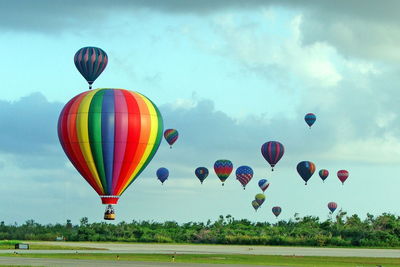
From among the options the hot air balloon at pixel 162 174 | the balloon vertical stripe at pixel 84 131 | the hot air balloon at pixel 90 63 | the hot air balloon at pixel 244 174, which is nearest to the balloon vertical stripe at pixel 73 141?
the balloon vertical stripe at pixel 84 131

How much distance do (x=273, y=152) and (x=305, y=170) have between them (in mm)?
13869

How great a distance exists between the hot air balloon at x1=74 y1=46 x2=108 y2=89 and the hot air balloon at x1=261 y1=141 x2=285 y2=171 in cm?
4597

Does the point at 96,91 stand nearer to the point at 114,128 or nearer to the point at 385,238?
the point at 114,128

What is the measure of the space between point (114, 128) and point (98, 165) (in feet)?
13.8

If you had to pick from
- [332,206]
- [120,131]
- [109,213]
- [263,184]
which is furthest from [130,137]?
[332,206]

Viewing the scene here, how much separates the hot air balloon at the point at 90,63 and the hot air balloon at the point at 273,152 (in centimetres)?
4597

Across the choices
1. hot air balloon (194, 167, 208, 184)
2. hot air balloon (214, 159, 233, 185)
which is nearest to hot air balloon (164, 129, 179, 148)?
hot air balloon (214, 159, 233, 185)

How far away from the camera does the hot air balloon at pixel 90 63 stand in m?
98.8

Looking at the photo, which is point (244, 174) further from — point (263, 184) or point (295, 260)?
point (295, 260)

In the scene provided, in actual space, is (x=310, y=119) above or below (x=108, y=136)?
above

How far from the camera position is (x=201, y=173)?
153 m

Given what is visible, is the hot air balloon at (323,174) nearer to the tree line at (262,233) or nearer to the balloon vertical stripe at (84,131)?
the tree line at (262,233)

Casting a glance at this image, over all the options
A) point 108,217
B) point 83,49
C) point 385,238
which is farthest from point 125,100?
point 385,238

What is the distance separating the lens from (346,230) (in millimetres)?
129125
